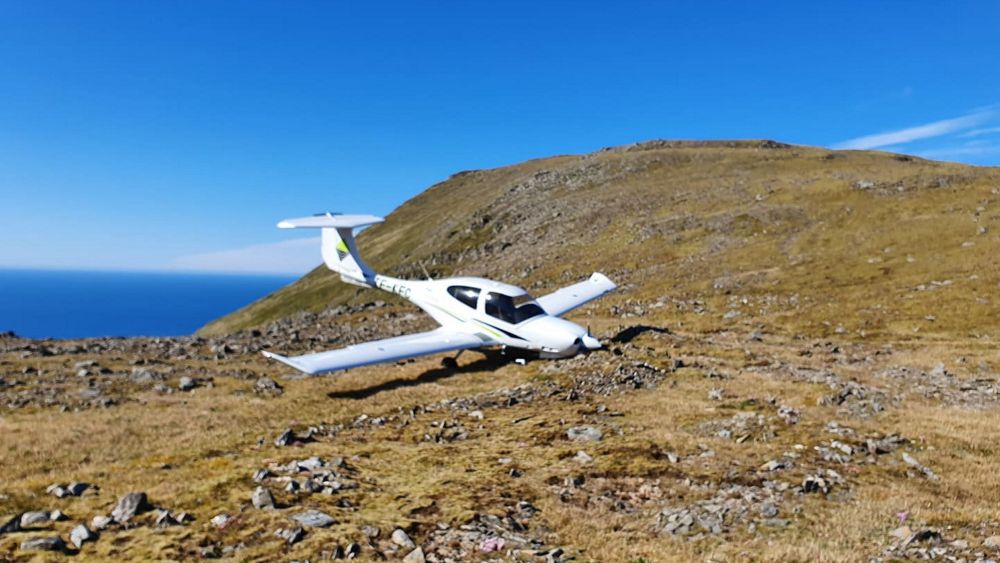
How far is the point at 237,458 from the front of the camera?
529 inches

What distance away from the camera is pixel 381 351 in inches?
884

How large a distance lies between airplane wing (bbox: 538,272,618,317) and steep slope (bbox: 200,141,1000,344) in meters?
5.65

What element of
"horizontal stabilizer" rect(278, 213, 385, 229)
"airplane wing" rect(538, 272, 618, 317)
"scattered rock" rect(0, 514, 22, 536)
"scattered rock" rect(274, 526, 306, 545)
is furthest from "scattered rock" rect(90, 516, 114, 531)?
"horizontal stabilizer" rect(278, 213, 385, 229)

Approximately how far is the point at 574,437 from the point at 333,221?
87.4 feet

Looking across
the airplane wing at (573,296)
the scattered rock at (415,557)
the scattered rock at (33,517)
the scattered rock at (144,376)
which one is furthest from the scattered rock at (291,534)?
the airplane wing at (573,296)

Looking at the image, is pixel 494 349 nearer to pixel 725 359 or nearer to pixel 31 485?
pixel 725 359

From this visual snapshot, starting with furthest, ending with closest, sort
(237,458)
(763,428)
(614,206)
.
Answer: (614,206) < (763,428) < (237,458)

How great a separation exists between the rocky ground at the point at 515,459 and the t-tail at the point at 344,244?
1330cm

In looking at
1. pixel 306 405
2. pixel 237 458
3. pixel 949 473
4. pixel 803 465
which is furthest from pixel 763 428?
pixel 306 405

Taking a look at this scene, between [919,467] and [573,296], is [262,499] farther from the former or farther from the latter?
[573,296]

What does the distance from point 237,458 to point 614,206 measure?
223ft

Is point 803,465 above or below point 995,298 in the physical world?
below

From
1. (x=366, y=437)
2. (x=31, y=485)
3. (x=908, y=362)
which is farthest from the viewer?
(x=908, y=362)

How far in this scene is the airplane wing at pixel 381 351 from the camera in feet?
66.0
